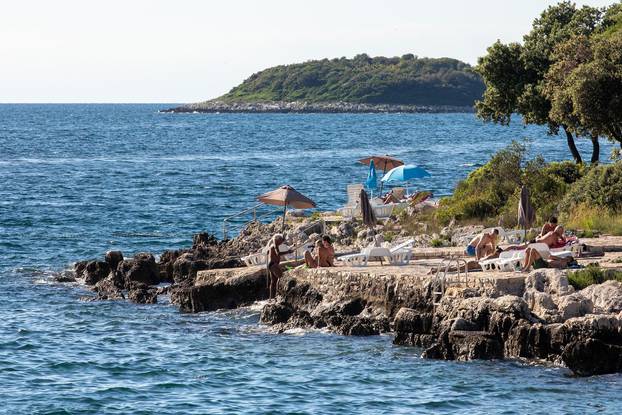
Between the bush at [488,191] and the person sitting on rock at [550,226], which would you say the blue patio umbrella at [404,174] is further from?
the person sitting on rock at [550,226]

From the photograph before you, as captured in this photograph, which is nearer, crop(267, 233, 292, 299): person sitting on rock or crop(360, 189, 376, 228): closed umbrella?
crop(267, 233, 292, 299): person sitting on rock

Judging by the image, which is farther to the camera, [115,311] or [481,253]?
[115,311]

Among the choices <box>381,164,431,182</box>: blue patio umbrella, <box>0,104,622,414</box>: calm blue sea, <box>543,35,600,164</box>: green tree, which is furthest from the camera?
<box>381,164,431,182</box>: blue patio umbrella

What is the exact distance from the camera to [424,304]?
26.5m

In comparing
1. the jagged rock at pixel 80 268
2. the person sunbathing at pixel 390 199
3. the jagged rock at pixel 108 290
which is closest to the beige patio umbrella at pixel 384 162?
the person sunbathing at pixel 390 199

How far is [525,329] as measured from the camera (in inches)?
931

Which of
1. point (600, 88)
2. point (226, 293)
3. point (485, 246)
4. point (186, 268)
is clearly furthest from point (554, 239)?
point (186, 268)

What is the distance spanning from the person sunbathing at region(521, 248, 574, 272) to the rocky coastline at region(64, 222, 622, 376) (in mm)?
1007

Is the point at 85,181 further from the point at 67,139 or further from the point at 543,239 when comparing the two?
the point at 67,139

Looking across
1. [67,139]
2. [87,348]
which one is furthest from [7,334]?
[67,139]

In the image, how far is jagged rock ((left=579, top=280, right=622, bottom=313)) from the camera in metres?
24.0

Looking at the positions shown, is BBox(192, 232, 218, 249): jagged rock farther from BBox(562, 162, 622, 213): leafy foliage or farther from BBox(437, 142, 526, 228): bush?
BBox(562, 162, 622, 213): leafy foliage

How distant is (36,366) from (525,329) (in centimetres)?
1007

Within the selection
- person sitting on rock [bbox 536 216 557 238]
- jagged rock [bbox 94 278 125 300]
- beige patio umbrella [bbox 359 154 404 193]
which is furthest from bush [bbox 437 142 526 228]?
jagged rock [bbox 94 278 125 300]
